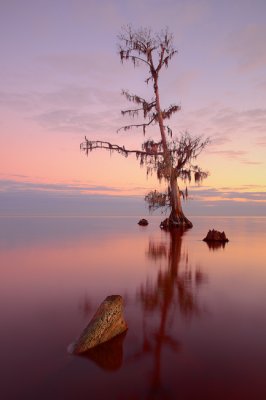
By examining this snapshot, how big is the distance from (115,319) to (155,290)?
2.78 metres

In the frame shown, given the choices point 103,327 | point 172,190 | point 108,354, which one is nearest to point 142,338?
point 103,327

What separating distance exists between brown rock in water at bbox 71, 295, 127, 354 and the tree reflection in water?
1.29 ft

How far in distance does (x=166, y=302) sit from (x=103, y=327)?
2.09 metres

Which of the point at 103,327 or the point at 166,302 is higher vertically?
the point at 103,327

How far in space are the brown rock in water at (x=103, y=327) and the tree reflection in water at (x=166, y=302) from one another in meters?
0.39

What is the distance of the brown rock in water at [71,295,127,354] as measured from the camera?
371cm

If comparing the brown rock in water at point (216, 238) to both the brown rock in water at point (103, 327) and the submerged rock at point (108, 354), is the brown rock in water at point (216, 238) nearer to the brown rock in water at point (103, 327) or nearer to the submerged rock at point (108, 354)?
the brown rock in water at point (103, 327)

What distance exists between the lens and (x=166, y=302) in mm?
5781

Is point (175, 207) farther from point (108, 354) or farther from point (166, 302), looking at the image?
point (108, 354)

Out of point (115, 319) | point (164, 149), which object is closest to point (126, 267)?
point (115, 319)

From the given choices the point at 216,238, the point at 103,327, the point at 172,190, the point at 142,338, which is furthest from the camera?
the point at 172,190

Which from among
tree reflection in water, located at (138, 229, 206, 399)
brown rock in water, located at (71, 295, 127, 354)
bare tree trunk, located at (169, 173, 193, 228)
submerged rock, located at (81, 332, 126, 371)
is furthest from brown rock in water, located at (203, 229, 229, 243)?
submerged rock, located at (81, 332, 126, 371)

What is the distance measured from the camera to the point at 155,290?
6781 mm

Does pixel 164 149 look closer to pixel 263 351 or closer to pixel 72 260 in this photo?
pixel 72 260
